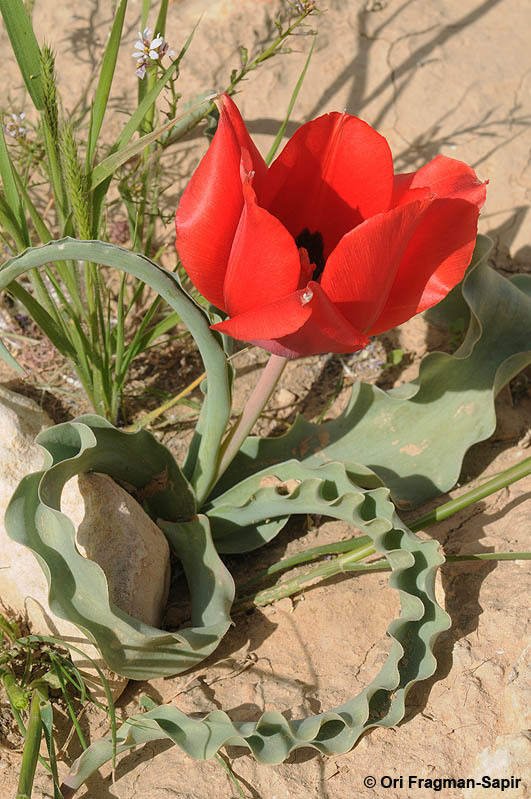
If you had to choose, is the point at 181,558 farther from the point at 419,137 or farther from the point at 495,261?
the point at 419,137

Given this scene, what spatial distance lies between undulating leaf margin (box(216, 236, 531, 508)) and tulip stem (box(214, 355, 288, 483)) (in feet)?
0.48

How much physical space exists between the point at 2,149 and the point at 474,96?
1.55 metres

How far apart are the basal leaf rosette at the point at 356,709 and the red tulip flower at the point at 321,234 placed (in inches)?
15.4

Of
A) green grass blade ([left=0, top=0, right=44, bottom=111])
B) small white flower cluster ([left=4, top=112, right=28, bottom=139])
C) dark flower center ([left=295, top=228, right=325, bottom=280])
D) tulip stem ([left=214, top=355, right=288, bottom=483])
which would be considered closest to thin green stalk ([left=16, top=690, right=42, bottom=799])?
tulip stem ([left=214, top=355, right=288, bottom=483])

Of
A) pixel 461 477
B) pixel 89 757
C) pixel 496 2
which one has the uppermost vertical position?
pixel 496 2

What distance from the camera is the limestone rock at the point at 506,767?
1.18 meters

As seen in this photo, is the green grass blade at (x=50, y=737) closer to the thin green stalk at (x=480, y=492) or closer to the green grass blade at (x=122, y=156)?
the thin green stalk at (x=480, y=492)

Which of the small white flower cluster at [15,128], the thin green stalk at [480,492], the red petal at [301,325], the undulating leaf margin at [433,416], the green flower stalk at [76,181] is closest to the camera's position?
the red petal at [301,325]

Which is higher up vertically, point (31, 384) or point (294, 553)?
point (31, 384)

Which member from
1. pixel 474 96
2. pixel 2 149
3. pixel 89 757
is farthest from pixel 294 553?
pixel 474 96

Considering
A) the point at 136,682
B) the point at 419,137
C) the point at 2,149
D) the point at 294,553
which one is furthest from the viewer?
the point at 419,137

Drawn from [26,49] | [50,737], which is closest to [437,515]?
[50,737]

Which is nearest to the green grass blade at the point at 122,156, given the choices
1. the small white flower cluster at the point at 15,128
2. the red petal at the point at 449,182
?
the red petal at the point at 449,182

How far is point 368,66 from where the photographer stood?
247cm
